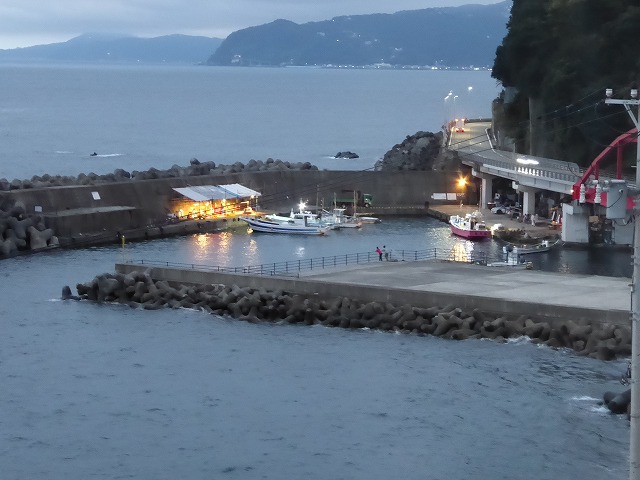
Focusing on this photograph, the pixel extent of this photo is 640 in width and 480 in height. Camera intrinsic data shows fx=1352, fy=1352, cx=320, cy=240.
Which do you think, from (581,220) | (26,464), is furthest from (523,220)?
(26,464)

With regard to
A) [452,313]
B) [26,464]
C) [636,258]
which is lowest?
[26,464]

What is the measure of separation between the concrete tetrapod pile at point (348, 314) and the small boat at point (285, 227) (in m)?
22.7

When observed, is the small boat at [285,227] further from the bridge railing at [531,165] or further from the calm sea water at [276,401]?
the calm sea water at [276,401]

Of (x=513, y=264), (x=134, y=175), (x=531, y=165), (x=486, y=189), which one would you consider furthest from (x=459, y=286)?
(x=134, y=175)

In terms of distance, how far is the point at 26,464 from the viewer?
1302 inches

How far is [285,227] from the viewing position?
73.8 m

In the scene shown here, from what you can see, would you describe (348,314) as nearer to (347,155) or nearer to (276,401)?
(276,401)

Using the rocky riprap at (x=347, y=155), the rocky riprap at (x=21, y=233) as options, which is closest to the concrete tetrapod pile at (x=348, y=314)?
the rocky riprap at (x=21, y=233)

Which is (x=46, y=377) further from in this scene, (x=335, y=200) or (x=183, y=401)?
(x=335, y=200)

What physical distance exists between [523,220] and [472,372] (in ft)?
113

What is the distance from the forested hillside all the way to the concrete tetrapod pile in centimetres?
2560

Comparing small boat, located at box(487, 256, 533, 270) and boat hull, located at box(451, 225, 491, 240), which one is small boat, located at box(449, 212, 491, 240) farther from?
small boat, located at box(487, 256, 533, 270)

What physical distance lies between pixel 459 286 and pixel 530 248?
57.8ft

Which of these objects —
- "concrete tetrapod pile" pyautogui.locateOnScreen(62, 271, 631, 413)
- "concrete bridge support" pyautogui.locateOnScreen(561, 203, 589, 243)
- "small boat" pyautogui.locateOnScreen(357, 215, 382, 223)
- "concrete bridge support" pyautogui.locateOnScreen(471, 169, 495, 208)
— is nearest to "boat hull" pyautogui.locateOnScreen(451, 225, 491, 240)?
"concrete bridge support" pyautogui.locateOnScreen(561, 203, 589, 243)
